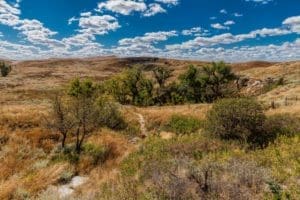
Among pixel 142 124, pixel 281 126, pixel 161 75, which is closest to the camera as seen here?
pixel 281 126

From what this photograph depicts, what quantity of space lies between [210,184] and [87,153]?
10127 millimetres

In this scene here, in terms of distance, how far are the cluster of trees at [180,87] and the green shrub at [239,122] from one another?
147 feet

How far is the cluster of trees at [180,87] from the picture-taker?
61094 mm

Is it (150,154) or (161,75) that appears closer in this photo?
(150,154)

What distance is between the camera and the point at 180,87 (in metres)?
63.8

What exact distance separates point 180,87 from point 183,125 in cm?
4070

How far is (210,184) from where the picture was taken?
748cm

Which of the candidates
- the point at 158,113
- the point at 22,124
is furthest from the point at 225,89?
the point at 22,124

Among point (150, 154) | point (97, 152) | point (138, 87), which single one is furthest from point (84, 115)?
point (138, 87)

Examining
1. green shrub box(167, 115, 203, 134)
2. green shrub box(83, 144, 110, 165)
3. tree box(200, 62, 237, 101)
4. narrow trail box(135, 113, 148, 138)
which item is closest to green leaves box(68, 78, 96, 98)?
tree box(200, 62, 237, 101)

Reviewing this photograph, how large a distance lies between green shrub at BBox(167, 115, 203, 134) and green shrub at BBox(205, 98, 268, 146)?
203 inches

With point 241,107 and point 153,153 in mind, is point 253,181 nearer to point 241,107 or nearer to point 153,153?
point 153,153

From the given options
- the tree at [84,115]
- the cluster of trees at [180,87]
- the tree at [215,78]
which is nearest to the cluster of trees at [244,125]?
the tree at [84,115]

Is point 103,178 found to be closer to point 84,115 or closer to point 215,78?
point 84,115
